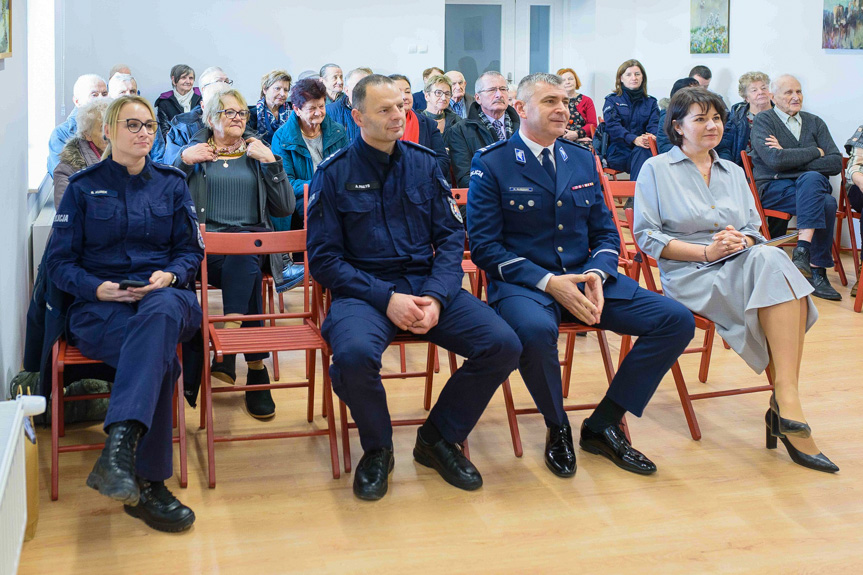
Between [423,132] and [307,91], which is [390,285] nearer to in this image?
[307,91]

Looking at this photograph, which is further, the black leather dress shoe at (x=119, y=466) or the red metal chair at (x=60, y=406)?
the red metal chair at (x=60, y=406)

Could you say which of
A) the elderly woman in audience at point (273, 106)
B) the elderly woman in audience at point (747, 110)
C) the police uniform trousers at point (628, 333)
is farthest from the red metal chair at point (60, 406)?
the elderly woman in audience at point (747, 110)

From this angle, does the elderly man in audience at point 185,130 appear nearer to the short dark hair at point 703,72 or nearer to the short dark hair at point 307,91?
the short dark hair at point 307,91

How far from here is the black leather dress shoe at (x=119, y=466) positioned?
245cm

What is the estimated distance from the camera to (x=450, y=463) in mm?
3006

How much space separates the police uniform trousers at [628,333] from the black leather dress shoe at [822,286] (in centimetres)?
301

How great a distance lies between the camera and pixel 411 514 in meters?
2.78

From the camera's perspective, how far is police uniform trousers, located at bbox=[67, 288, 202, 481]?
2615mm

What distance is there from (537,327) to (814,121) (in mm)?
4184

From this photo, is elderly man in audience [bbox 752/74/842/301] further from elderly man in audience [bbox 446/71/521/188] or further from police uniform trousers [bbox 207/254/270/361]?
police uniform trousers [bbox 207/254/270/361]

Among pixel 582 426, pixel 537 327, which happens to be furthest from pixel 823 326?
pixel 537 327

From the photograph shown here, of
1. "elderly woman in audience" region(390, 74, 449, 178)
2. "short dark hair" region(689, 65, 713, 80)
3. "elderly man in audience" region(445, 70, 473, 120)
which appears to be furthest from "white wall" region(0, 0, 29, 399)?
"short dark hair" region(689, 65, 713, 80)

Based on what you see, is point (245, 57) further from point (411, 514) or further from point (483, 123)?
point (411, 514)

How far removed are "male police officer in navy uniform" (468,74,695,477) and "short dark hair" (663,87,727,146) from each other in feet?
1.49
